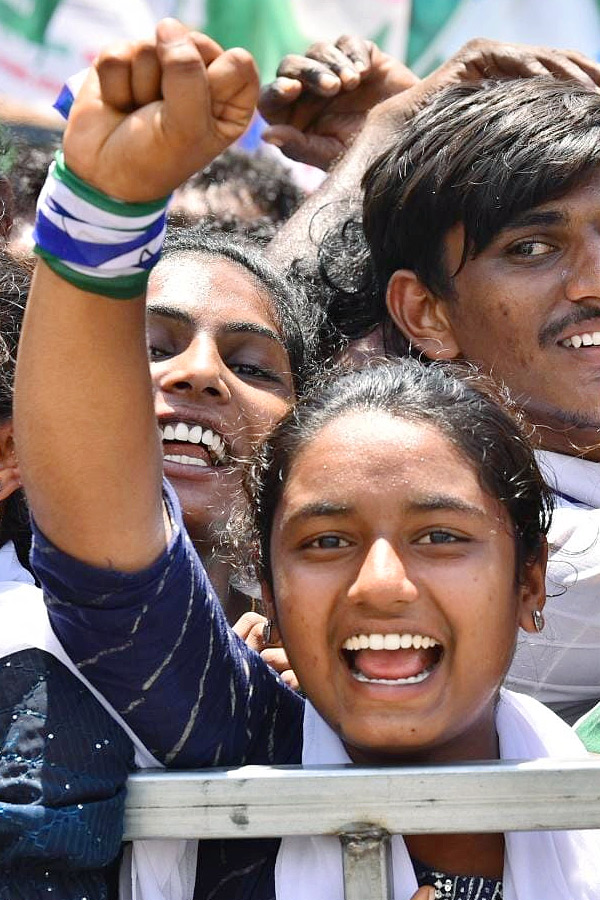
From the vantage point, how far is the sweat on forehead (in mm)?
2412

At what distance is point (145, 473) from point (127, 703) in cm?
27

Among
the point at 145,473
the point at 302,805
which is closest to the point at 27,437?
the point at 145,473

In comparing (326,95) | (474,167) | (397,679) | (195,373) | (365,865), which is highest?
(326,95)

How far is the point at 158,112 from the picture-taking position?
1.30 metres

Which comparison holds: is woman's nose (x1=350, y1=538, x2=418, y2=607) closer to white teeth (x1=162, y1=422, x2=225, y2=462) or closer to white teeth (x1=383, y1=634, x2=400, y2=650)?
white teeth (x1=383, y1=634, x2=400, y2=650)

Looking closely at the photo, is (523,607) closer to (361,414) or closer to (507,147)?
(361,414)

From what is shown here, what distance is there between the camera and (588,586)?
2.12 meters

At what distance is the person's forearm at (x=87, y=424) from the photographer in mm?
1418

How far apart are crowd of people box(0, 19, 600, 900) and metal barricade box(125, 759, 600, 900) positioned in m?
0.13

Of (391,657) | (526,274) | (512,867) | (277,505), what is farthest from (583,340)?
(512,867)

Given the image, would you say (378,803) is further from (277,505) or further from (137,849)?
(277,505)

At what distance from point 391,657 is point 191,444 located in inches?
30.9

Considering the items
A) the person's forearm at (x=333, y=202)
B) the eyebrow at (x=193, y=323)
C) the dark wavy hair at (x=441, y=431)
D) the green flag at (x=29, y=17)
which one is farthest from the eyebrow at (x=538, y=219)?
the green flag at (x=29, y=17)

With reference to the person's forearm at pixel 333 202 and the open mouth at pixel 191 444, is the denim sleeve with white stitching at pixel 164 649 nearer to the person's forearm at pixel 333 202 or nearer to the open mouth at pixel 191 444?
the open mouth at pixel 191 444
